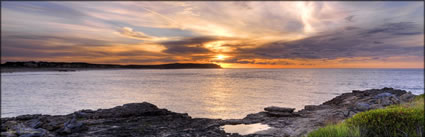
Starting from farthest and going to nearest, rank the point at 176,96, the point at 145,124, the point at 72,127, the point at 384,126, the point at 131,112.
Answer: the point at 176,96 → the point at 131,112 → the point at 145,124 → the point at 72,127 → the point at 384,126

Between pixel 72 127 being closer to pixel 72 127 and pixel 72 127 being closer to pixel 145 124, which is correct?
pixel 72 127

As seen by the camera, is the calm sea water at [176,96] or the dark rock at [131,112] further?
the calm sea water at [176,96]

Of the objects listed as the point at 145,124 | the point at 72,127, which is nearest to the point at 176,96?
the point at 145,124

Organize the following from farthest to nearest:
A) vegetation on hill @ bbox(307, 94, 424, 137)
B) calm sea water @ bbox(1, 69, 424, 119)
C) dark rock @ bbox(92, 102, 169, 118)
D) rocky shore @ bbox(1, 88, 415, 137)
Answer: calm sea water @ bbox(1, 69, 424, 119) → dark rock @ bbox(92, 102, 169, 118) → rocky shore @ bbox(1, 88, 415, 137) → vegetation on hill @ bbox(307, 94, 424, 137)

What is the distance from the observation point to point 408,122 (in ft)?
29.5

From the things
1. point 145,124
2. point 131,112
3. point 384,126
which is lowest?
point 145,124

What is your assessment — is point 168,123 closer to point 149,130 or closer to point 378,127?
point 149,130

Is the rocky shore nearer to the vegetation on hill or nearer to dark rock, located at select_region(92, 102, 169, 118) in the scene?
dark rock, located at select_region(92, 102, 169, 118)

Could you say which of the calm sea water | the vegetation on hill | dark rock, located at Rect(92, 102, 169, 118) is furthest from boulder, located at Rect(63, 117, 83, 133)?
the calm sea water

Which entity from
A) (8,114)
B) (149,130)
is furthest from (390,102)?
(8,114)

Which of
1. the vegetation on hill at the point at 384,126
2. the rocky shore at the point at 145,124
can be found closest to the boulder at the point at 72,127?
the rocky shore at the point at 145,124

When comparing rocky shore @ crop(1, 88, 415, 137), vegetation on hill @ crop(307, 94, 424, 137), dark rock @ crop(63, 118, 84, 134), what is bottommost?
rocky shore @ crop(1, 88, 415, 137)

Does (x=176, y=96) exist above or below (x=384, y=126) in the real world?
below

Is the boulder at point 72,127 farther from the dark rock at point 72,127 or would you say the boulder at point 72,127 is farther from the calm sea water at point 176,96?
the calm sea water at point 176,96
